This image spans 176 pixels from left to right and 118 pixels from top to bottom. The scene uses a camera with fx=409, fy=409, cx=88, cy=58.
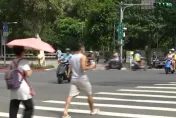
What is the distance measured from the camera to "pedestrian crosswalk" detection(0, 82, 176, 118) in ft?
33.4

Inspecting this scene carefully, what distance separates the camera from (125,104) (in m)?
11.8

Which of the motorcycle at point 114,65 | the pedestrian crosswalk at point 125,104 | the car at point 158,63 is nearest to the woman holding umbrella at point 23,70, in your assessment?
the pedestrian crosswalk at point 125,104

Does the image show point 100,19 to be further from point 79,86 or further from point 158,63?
point 79,86

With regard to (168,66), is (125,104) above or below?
below

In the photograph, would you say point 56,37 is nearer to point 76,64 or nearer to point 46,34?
point 46,34

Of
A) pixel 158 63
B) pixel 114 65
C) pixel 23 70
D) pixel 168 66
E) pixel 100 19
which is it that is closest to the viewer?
pixel 23 70

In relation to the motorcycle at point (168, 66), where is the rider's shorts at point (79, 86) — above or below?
above

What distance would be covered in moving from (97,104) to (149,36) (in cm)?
3179

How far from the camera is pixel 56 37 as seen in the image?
7250cm

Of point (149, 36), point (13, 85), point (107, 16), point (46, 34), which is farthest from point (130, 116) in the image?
point (46, 34)

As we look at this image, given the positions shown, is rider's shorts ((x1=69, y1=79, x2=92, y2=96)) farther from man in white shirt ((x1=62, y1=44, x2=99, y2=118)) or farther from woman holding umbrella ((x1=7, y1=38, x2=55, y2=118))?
woman holding umbrella ((x1=7, y1=38, x2=55, y2=118))

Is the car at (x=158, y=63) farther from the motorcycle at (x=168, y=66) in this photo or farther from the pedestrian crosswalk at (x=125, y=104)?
the pedestrian crosswalk at (x=125, y=104)

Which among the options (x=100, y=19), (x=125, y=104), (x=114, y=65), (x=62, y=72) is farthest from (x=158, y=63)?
(x=125, y=104)

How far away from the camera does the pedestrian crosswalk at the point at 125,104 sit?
10.2 metres
